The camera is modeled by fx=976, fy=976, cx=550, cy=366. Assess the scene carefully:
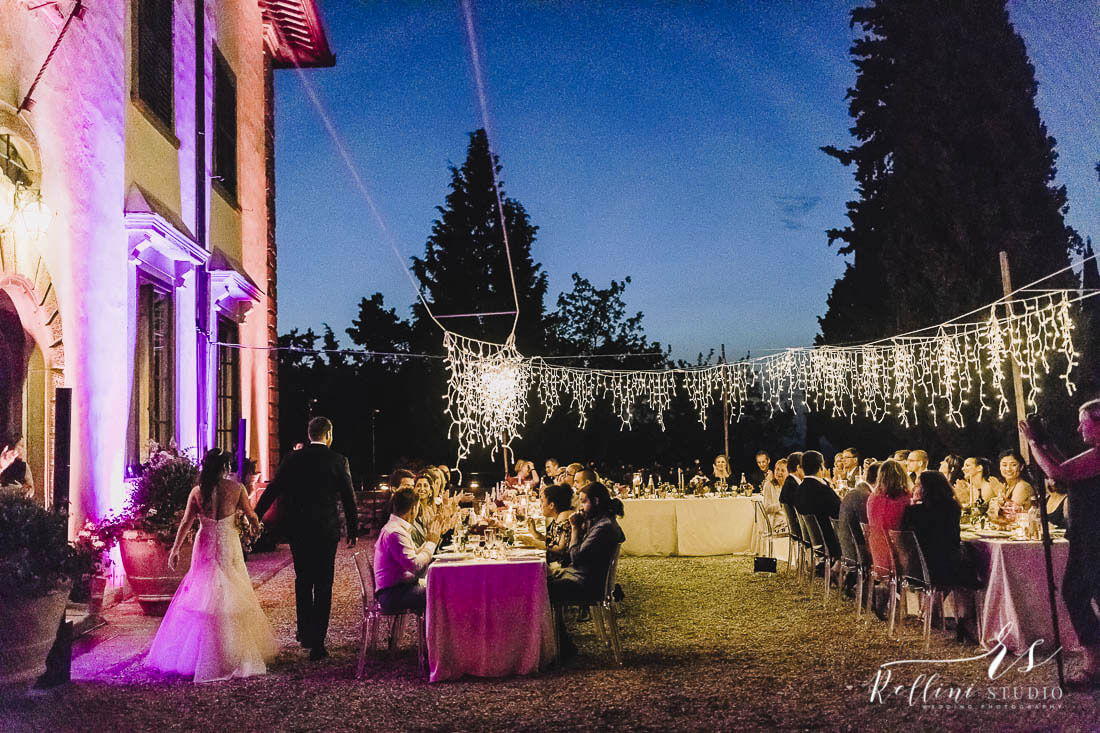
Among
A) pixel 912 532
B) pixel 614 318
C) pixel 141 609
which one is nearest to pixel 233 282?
pixel 141 609

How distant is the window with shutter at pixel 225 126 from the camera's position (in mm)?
12008

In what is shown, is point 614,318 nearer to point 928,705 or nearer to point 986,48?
point 986,48

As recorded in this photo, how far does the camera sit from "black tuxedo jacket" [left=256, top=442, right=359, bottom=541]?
661 centimetres

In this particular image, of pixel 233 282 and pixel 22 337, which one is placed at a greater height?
pixel 233 282

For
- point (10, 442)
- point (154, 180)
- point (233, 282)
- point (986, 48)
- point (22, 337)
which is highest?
point (986, 48)

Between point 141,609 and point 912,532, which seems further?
point 141,609

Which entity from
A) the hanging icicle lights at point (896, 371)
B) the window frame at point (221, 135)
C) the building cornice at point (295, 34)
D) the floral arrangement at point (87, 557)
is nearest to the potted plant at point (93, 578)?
the floral arrangement at point (87, 557)

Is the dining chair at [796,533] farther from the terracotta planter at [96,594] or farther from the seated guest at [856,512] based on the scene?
the terracotta planter at [96,594]

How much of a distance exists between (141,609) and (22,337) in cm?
258

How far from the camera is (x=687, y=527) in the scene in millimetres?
12633

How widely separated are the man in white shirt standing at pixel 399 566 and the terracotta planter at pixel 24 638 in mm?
1832

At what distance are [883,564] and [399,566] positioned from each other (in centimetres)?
366

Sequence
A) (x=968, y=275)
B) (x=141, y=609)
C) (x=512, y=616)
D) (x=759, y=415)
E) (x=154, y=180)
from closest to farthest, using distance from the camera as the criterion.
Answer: (x=512, y=616) < (x=141, y=609) < (x=154, y=180) < (x=968, y=275) < (x=759, y=415)

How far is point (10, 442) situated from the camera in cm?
692
